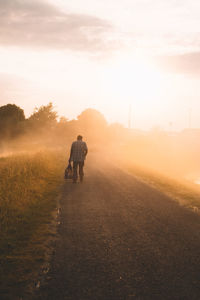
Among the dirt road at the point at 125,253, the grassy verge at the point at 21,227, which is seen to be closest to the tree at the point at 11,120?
the grassy verge at the point at 21,227

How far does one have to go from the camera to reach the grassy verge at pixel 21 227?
3.58 m

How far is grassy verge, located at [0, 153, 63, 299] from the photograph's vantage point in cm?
358

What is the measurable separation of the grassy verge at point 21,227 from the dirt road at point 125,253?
0.35 m

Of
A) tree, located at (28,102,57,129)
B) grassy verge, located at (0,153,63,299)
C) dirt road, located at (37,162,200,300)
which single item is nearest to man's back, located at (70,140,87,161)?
grassy verge, located at (0,153,63,299)

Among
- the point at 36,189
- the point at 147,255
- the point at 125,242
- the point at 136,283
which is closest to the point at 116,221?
the point at 125,242

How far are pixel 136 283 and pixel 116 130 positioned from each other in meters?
85.9

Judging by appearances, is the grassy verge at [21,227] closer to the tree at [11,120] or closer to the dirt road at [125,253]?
the dirt road at [125,253]

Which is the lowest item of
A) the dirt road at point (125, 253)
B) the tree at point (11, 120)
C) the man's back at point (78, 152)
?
the dirt road at point (125, 253)

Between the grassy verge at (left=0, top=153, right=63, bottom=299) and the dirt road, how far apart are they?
0.35 m

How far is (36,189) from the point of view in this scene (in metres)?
9.62

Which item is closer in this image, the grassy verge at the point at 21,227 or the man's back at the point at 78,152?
the grassy verge at the point at 21,227

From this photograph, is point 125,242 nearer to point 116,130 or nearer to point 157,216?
point 157,216

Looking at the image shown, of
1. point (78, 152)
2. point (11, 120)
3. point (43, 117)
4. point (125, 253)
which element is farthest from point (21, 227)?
point (11, 120)

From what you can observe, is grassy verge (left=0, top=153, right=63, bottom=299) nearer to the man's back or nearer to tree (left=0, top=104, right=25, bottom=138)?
the man's back
